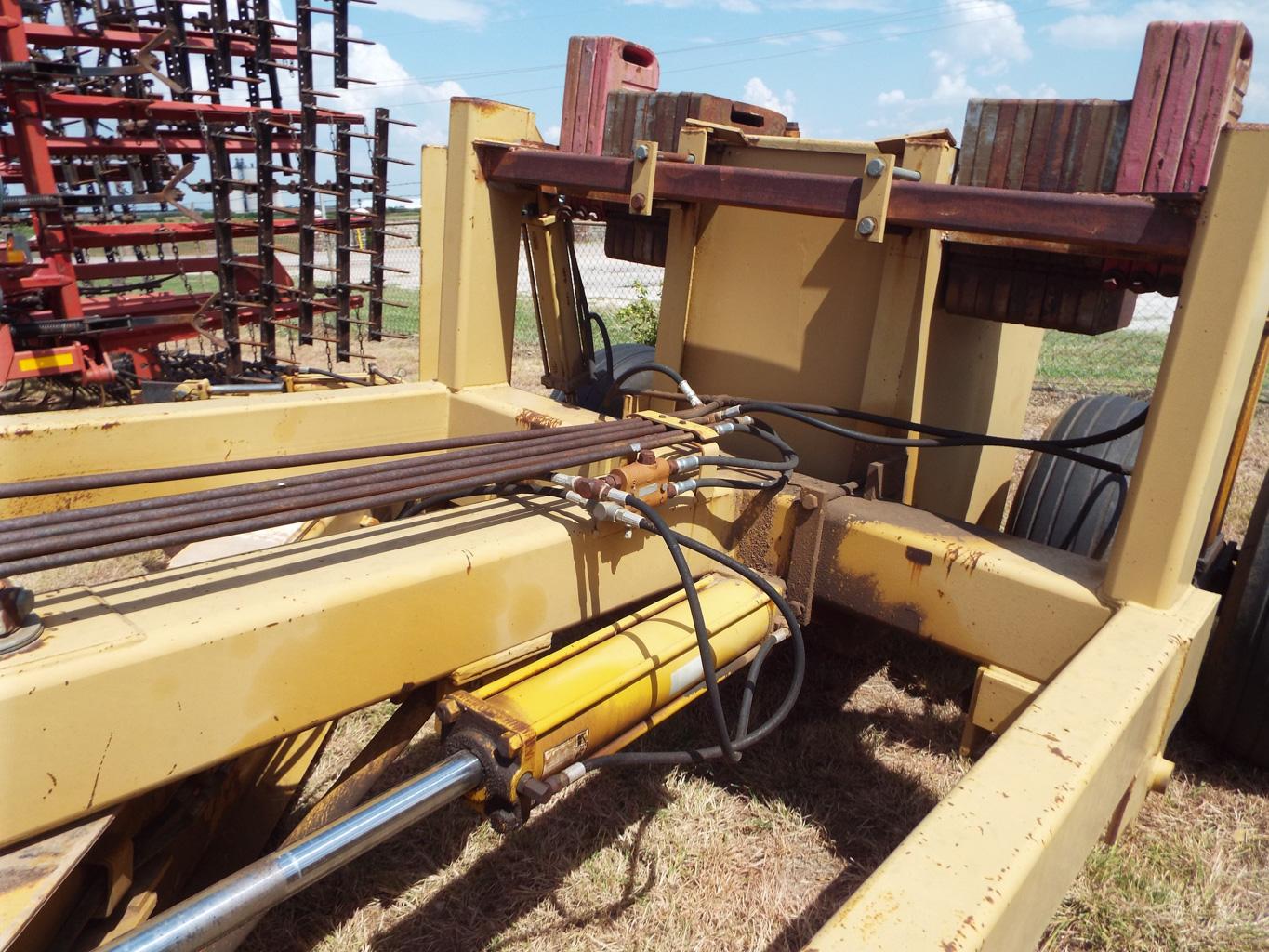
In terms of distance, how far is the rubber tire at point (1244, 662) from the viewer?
2.33 m

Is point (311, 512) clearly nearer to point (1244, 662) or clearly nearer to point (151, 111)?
point (1244, 662)

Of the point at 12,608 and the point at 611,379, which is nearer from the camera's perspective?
the point at 12,608

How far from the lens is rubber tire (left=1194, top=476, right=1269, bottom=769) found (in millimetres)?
2328

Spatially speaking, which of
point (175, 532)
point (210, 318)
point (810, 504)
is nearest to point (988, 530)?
point (810, 504)

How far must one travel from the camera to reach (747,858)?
2.38m

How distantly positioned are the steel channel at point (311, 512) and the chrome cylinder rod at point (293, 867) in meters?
0.42

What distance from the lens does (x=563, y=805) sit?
100 inches

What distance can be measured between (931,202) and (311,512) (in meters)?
1.34

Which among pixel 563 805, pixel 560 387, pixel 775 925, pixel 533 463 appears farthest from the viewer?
pixel 560 387

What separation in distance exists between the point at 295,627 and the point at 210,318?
255 inches

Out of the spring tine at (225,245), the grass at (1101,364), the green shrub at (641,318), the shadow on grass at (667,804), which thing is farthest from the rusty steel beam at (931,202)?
the grass at (1101,364)

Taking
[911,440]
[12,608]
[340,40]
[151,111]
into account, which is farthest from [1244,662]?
[151,111]

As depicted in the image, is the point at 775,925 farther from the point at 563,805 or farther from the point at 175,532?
the point at 175,532

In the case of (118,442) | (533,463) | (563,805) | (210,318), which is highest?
(533,463)
